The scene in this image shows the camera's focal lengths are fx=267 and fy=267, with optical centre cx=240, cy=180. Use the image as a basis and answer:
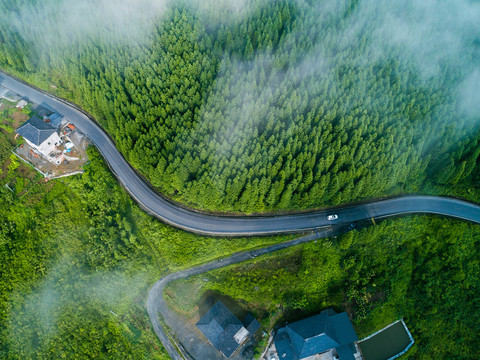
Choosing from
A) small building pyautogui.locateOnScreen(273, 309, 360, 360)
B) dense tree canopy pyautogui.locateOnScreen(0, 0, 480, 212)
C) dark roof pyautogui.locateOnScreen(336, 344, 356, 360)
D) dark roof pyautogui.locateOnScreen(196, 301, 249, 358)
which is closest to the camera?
dense tree canopy pyautogui.locateOnScreen(0, 0, 480, 212)

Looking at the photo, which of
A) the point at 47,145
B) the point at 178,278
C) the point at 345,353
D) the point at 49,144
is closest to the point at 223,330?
the point at 178,278

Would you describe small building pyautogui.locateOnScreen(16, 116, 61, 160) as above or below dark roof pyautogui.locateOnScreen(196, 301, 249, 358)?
above

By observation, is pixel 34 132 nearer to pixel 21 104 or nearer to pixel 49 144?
pixel 49 144

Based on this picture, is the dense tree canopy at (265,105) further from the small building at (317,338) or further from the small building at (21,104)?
the small building at (317,338)

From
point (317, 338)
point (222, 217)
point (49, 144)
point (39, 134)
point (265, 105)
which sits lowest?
point (317, 338)

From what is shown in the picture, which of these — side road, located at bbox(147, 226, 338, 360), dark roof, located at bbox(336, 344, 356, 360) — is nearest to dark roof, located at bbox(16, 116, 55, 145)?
side road, located at bbox(147, 226, 338, 360)

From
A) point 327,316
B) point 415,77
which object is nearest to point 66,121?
point 327,316

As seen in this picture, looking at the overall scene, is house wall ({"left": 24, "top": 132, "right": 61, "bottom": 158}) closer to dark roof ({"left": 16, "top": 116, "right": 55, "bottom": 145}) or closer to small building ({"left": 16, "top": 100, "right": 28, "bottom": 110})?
dark roof ({"left": 16, "top": 116, "right": 55, "bottom": 145})

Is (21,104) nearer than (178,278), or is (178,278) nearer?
(178,278)
